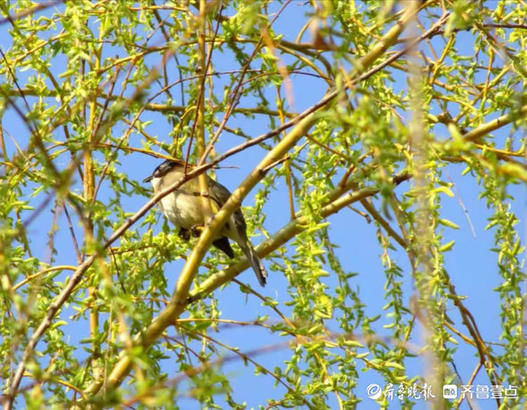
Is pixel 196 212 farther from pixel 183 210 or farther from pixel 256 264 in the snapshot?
pixel 256 264

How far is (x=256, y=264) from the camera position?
3.36 meters

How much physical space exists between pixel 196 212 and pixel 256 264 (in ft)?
4.25

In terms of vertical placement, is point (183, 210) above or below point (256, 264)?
above

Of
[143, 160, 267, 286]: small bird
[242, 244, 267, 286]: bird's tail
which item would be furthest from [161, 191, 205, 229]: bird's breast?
[242, 244, 267, 286]: bird's tail

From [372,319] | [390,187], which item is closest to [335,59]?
[390,187]

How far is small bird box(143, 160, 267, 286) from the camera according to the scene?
367cm

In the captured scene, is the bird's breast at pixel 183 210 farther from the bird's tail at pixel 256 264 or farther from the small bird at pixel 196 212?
the bird's tail at pixel 256 264

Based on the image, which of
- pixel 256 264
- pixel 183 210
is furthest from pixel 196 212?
pixel 256 264

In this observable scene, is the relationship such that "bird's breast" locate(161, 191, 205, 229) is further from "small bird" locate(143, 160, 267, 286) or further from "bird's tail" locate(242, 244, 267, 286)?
"bird's tail" locate(242, 244, 267, 286)

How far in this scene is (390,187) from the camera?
146 cm

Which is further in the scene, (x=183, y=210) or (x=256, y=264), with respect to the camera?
(x=183, y=210)

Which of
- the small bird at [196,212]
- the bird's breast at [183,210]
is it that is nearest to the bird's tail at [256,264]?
the small bird at [196,212]

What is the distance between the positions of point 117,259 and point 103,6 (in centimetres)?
81

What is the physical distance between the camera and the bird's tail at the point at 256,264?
3.32 meters
